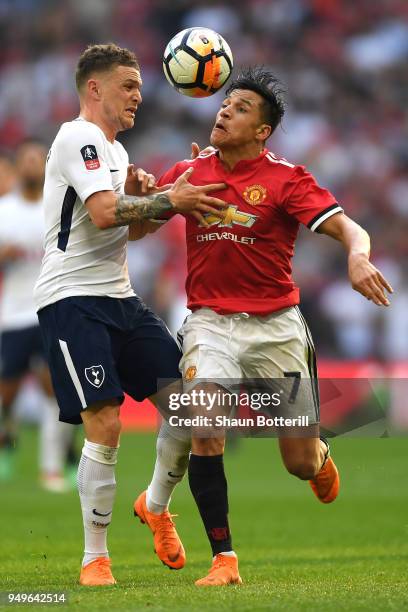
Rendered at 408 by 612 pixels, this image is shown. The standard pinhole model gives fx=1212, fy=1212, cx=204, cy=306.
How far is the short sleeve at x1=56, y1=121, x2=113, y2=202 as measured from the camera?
5.42 m

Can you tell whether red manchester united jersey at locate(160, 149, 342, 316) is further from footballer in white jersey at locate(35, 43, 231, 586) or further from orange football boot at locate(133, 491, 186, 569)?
orange football boot at locate(133, 491, 186, 569)

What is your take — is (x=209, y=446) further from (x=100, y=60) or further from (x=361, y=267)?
(x=100, y=60)

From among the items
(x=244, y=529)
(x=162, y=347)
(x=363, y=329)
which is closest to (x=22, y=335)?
(x=244, y=529)

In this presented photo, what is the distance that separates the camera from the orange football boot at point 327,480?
245 inches

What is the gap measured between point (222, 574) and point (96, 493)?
2.25 feet

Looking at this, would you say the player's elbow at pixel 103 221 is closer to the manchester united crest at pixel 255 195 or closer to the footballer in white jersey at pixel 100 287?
the footballer in white jersey at pixel 100 287

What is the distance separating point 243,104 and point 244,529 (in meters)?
3.18

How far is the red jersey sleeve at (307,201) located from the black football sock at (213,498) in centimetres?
116

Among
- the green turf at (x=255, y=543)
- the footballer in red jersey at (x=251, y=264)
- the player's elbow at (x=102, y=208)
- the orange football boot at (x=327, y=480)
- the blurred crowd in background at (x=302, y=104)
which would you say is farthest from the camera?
the blurred crowd in background at (x=302, y=104)

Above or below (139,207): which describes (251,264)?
below

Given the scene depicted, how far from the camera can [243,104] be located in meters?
5.88

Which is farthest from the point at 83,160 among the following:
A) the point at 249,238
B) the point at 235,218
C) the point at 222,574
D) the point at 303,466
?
the point at 222,574

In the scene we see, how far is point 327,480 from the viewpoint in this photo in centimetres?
625

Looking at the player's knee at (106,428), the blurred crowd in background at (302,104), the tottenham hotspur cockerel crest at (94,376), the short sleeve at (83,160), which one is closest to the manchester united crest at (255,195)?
the short sleeve at (83,160)
